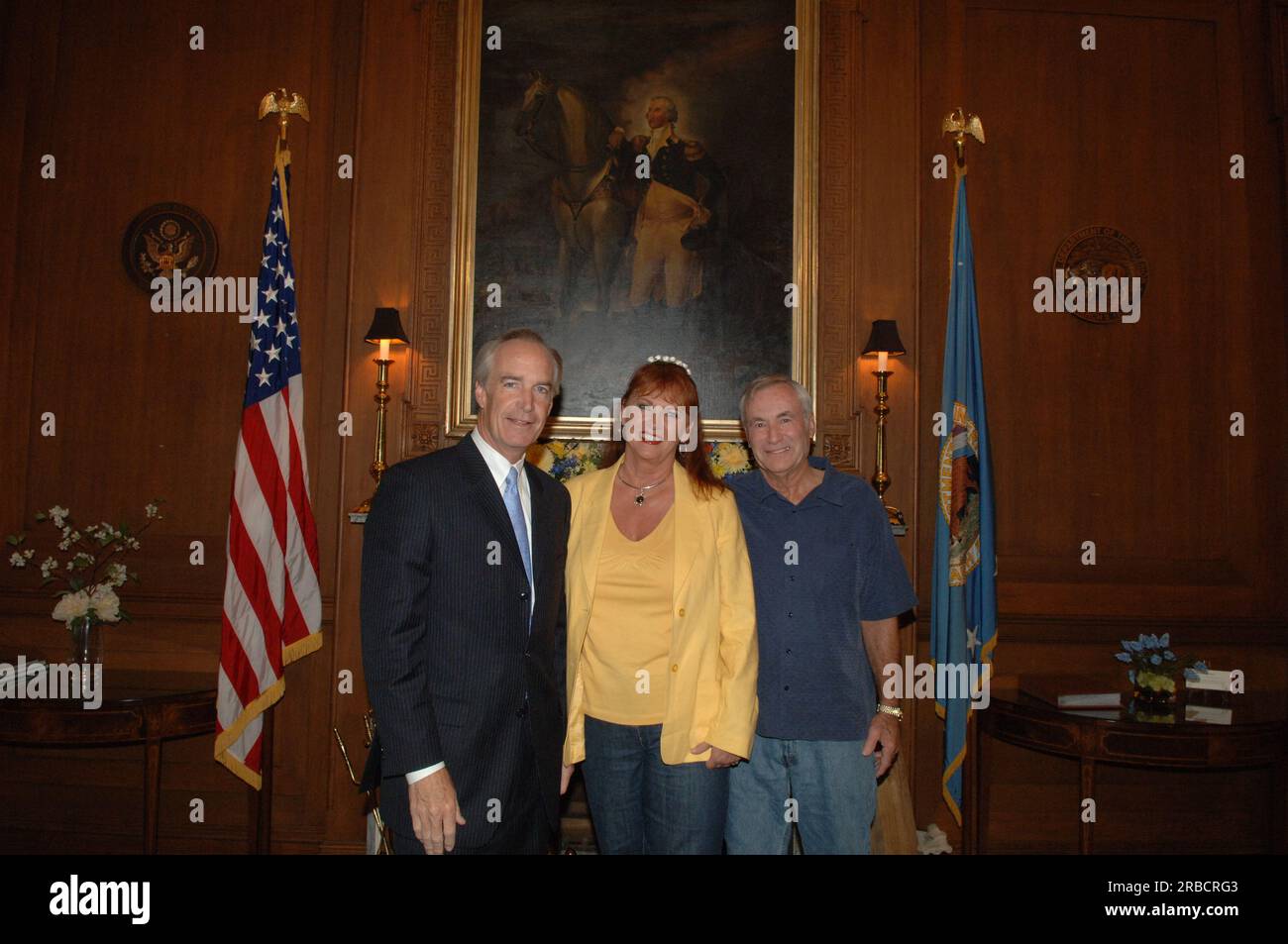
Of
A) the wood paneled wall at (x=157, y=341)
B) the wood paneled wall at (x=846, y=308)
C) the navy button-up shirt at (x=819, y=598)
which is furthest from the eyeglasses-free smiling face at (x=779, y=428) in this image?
the wood paneled wall at (x=157, y=341)

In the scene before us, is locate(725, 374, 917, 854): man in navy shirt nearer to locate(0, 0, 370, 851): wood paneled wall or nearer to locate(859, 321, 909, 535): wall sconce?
locate(859, 321, 909, 535): wall sconce

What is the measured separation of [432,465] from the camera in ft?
6.53

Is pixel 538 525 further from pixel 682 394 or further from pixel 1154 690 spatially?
pixel 1154 690

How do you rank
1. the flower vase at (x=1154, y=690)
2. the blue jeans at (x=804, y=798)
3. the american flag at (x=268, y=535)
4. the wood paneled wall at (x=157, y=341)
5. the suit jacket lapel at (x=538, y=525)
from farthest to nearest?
the wood paneled wall at (x=157, y=341), the american flag at (x=268, y=535), the flower vase at (x=1154, y=690), the blue jeans at (x=804, y=798), the suit jacket lapel at (x=538, y=525)

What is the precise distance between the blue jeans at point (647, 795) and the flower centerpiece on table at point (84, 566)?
2707mm

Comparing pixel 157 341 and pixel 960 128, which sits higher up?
pixel 960 128

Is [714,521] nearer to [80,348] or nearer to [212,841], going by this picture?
[212,841]

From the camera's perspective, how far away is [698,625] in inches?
89.8

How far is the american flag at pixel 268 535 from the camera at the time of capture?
3832 mm

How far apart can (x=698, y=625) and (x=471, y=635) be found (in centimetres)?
65

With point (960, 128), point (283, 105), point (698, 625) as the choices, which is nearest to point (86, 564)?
point (283, 105)

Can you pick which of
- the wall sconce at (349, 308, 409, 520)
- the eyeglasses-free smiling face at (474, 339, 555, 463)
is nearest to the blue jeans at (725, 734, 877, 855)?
the eyeglasses-free smiling face at (474, 339, 555, 463)

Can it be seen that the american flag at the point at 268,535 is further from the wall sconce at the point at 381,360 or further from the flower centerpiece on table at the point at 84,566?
the flower centerpiece on table at the point at 84,566

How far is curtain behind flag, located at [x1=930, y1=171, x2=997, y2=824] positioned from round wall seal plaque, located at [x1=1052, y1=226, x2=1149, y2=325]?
0.92 metres
